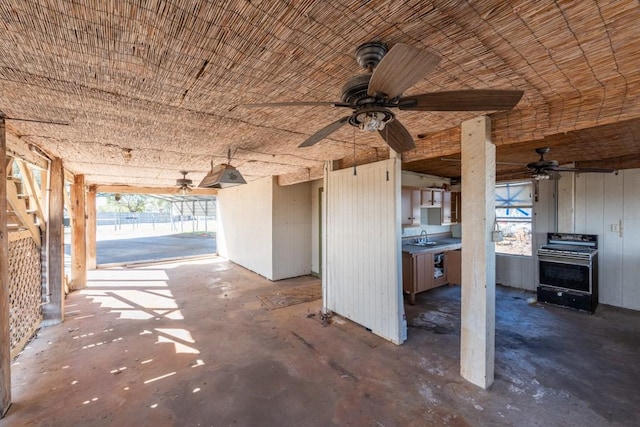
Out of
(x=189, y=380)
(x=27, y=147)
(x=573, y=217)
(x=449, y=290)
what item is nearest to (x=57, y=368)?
(x=189, y=380)

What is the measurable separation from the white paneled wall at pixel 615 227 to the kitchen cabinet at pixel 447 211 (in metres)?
2.03

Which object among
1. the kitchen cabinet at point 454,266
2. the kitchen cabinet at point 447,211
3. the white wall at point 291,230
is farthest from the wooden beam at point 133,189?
the kitchen cabinet at point 454,266

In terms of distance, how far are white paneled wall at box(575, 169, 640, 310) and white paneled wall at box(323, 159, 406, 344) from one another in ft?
12.4

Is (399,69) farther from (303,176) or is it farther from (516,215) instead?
(516,215)

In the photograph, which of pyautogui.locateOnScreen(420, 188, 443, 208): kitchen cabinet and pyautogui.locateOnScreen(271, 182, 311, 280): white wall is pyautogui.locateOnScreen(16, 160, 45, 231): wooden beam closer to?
pyautogui.locateOnScreen(271, 182, 311, 280): white wall

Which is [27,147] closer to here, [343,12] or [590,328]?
[343,12]

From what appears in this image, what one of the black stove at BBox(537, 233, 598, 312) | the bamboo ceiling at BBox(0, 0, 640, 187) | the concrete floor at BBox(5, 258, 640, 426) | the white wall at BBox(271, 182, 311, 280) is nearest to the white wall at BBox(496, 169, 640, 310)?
the black stove at BBox(537, 233, 598, 312)

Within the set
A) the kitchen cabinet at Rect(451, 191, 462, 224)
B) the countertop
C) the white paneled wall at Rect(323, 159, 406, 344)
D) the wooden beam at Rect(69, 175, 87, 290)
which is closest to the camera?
the white paneled wall at Rect(323, 159, 406, 344)

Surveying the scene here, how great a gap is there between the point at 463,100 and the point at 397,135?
543 mm

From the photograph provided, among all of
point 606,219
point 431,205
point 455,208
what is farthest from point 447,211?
point 606,219

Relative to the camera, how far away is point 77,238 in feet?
17.7

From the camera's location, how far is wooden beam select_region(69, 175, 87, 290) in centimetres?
539

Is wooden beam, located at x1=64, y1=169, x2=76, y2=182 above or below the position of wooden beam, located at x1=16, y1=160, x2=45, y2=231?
above

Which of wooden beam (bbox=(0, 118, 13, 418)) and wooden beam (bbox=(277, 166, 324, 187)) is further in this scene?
wooden beam (bbox=(277, 166, 324, 187))
